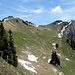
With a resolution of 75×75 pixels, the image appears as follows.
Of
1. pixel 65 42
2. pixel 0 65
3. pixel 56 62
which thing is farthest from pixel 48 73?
pixel 65 42

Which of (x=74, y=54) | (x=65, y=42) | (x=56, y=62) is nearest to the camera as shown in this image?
(x=56, y=62)

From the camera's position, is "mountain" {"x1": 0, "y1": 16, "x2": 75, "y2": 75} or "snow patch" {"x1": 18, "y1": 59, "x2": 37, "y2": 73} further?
"mountain" {"x1": 0, "y1": 16, "x2": 75, "y2": 75}

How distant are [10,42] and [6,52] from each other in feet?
9.19

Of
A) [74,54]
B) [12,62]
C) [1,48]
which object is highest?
[1,48]

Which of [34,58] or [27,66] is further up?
[34,58]

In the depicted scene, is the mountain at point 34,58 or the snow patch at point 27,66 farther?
the mountain at point 34,58

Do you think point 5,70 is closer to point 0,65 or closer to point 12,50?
point 0,65

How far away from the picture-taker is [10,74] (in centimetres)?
2798

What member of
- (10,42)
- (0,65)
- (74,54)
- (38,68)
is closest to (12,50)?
(10,42)

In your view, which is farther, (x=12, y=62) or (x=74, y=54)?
(x=74, y=54)

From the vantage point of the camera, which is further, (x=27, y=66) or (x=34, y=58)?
(x=34, y=58)

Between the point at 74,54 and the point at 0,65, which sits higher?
the point at 0,65

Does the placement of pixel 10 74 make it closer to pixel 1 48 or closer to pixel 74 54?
pixel 1 48

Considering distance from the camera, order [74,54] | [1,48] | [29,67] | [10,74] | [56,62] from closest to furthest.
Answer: [10,74] < [1,48] < [29,67] < [56,62] < [74,54]
